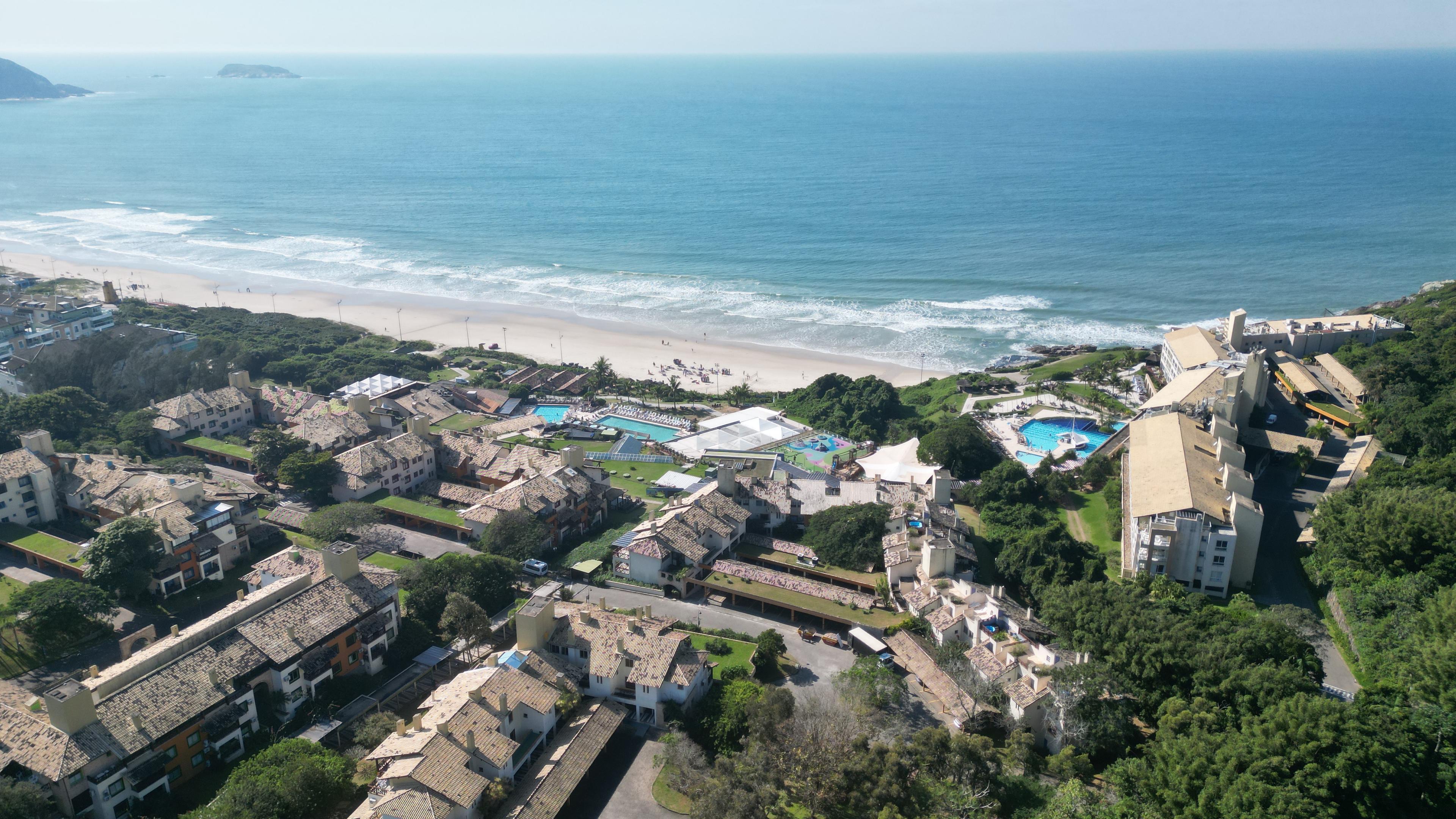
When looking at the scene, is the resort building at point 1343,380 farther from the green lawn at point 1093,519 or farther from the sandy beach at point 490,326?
the sandy beach at point 490,326

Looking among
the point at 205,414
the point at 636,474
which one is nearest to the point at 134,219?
the point at 205,414

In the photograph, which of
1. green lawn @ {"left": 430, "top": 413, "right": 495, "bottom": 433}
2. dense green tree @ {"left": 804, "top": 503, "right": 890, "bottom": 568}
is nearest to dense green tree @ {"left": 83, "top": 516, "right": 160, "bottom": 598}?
green lawn @ {"left": 430, "top": 413, "right": 495, "bottom": 433}

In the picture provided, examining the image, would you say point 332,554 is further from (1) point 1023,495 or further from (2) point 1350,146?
(2) point 1350,146

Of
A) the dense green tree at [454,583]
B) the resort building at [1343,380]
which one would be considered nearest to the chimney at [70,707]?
the dense green tree at [454,583]

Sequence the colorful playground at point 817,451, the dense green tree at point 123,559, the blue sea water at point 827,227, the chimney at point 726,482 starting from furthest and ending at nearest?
1. the blue sea water at point 827,227
2. the colorful playground at point 817,451
3. the chimney at point 726,482
4. the dense green tree at point 123,559

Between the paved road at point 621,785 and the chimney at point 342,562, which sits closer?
the paved road at point 621,785

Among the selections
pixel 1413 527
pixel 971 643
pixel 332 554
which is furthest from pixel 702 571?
pixel 1413 527
